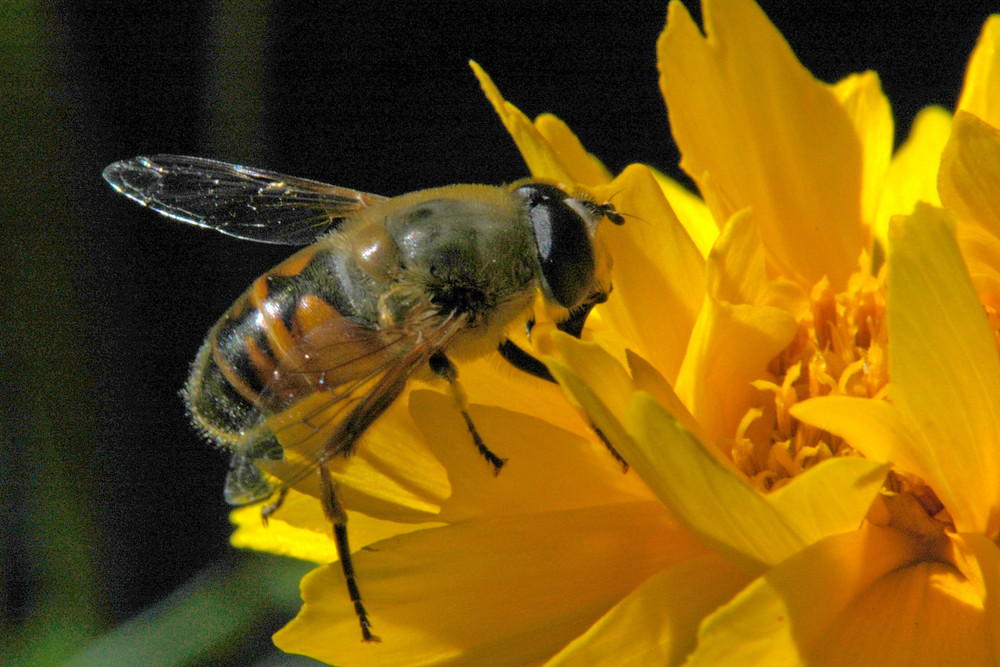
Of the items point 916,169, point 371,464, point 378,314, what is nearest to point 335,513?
point 371,464

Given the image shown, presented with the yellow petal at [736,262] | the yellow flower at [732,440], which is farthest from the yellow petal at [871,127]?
the yellow petal at [736,262]

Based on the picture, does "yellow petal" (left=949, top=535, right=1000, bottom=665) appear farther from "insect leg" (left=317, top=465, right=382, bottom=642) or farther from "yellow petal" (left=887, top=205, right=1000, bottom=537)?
"insect leg" (left=317, top=465, right=382, bottom=642)

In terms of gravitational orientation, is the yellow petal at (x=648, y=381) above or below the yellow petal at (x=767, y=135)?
below

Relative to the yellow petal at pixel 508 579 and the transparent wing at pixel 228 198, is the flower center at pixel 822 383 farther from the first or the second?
the transparent wing at pixel 228 198

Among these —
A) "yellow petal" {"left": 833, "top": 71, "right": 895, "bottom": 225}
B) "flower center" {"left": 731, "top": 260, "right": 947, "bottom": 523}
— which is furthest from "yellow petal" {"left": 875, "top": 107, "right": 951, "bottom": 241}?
"flower center" {"left": 731, "top": 260, "right": 947, "bottom": 523}

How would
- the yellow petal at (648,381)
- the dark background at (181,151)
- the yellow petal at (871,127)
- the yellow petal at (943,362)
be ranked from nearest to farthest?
the yellow petal at (943,362) < the yellow petal at (648,381) < the yellow petal at (871,127) < the dark background at (181,151)

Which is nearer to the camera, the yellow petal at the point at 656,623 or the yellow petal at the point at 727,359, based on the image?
the yellow petal at the point at 656,623

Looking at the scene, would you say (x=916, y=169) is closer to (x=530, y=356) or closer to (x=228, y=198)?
(x=530, y=356)

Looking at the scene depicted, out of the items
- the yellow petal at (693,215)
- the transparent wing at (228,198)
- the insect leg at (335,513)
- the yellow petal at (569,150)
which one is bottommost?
the insect leg at (335,513)
